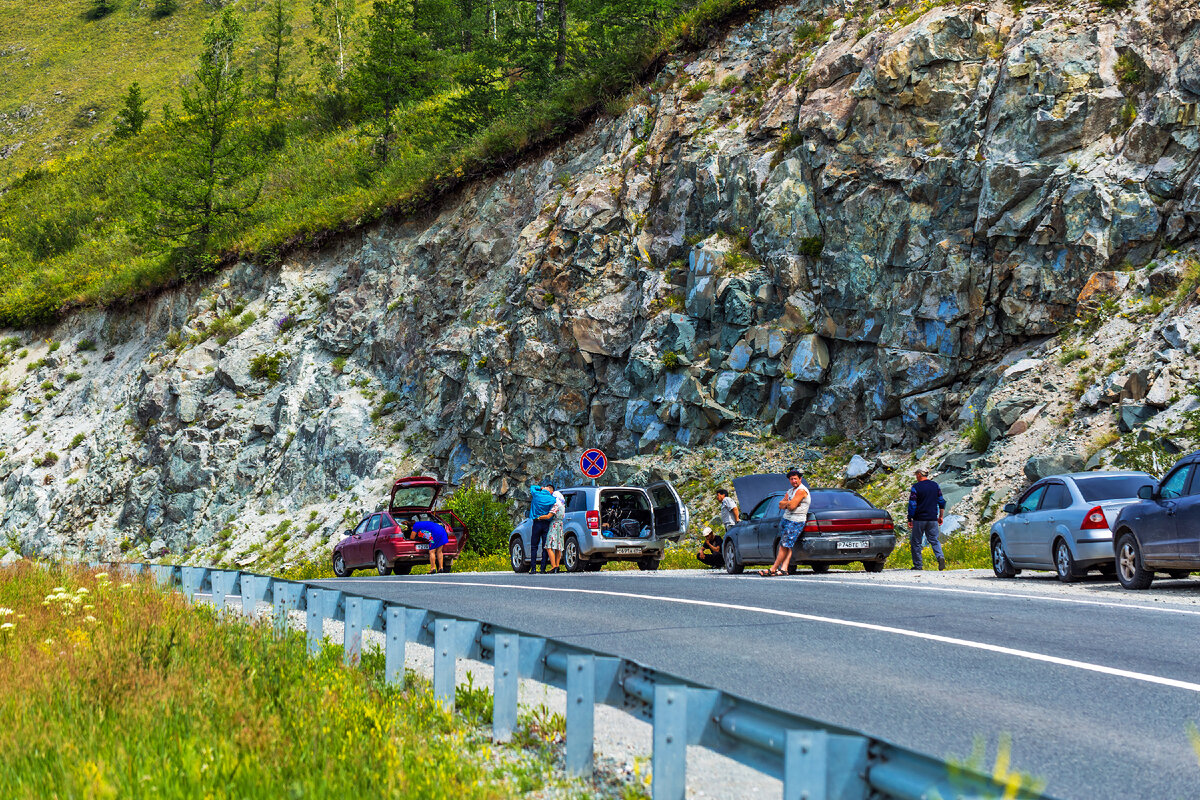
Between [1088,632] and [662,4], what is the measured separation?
31.4 metres

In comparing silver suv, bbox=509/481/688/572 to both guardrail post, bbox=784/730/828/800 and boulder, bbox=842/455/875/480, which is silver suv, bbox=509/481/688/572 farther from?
guardrail post, bbox=784/730/828/800

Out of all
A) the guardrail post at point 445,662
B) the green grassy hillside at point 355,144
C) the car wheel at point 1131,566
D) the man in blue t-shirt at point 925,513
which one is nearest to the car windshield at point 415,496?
the green grassy hillside at point 355,144

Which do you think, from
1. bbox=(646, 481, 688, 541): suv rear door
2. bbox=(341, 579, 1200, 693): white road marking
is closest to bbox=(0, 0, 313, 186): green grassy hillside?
bbox=(646, 481, 688, 541): suv rear door

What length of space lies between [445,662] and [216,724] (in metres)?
1.50

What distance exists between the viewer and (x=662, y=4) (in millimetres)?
35406

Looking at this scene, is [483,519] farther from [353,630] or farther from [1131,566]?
[353,630]

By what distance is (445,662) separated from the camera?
6195 millimetres

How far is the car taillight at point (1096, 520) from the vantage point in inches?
533

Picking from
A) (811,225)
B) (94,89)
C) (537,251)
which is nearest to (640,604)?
(811,225)

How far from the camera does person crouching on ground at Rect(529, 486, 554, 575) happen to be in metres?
20.3

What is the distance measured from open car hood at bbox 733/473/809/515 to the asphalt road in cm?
686

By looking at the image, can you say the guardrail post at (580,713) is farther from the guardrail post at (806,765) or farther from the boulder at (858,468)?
the boulder at (858,468)

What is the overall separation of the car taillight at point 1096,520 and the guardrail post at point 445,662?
10736 mm

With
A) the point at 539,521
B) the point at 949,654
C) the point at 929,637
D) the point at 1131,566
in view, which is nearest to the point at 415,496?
the point at 539,521
